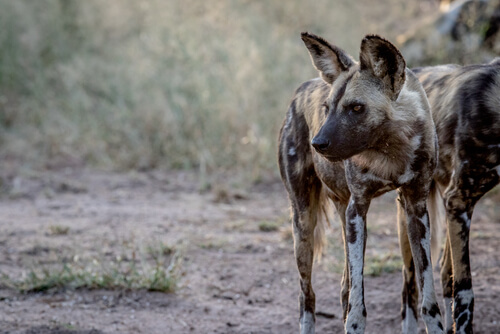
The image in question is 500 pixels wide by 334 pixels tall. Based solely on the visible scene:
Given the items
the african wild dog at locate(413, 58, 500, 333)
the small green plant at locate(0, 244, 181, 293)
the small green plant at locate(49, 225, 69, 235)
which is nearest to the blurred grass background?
the small green plant at locate(49, 225, 69, 235)

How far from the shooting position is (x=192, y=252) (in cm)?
437

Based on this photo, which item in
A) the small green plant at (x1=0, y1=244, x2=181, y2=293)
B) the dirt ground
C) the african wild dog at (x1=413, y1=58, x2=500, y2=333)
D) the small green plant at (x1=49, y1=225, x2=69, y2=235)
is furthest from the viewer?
the small green plant at (x1=49, y1=225, x2=69, y2=235)

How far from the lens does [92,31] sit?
9297mm

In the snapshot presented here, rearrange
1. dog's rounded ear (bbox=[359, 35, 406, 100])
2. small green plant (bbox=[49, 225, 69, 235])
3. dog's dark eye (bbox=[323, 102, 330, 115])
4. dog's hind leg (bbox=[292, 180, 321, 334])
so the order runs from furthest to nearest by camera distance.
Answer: small green plant (bbox=[49, 225, 69, 235])
dog's hind leg (bbox=[292, 180, 321, 334])
dog's dark eye (bbox=[323, 102, 330, 115])
dog's rounded ear (bbox=[359, 35, 406, 100])

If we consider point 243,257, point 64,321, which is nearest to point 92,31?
point 243,257

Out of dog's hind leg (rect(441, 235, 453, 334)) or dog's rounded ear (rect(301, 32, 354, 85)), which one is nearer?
dog's rounded ear (rect(301, 32, 354, 85))

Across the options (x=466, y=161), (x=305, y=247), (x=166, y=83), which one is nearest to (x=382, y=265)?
(x=305, y=247)

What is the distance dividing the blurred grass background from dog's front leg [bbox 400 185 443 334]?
3.68 m

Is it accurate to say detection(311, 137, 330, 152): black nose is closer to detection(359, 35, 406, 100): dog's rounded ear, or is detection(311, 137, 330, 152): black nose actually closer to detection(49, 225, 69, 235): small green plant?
detection(359, 35, 406, 100): dog's rounded ear

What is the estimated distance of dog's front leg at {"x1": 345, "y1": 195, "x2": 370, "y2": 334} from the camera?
249 centimetres

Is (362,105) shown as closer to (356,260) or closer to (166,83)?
(356,260)

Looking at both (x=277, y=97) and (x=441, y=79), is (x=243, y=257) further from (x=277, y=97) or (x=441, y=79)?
(x=277, y=97)

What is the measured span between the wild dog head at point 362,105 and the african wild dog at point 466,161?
2.20 feet

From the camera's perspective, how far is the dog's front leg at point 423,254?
2.50 m
